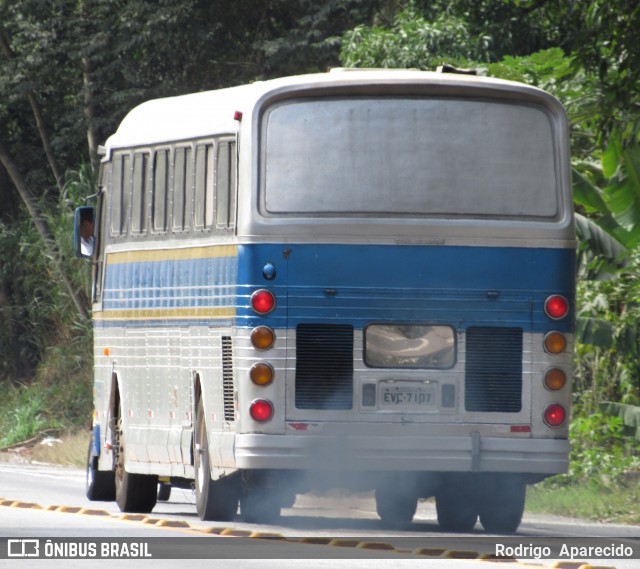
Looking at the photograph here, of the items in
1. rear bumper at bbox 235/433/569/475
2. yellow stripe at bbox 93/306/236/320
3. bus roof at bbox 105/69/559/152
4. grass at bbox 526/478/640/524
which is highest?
bus roof at bbox 105/69/559/152

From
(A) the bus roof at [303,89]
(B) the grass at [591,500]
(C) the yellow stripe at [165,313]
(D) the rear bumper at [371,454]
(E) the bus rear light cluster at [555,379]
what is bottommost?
(B) the grass at [591,500]

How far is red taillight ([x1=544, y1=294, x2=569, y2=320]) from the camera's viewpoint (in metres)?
13.4

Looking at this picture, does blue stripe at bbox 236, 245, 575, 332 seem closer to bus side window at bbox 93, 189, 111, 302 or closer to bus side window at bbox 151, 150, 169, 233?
bus side window at bbox 151, 150, 169, 233

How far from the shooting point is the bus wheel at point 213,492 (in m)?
14.0

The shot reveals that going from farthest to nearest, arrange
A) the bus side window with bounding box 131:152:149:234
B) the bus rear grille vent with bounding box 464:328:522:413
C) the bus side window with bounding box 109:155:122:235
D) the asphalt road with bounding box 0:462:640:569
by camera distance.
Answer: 1. the bus side window with bounding box 109:155:122:235
2. the bus side window with bounding box 131:152:149:234
3. the bus rear grille vent with bounding box 464:328:522:413
4. the asphalt road with bounding box 0:462:640:569

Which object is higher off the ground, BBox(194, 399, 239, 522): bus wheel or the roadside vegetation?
the roadside vegetation

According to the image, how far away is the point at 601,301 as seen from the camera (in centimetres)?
1931

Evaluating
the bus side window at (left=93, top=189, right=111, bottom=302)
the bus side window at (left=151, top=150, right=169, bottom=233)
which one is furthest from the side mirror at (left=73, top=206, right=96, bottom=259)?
the bus side window at (left=151, top=150, right=169, bottom=233)

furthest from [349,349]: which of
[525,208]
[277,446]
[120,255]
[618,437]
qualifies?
[618,437]

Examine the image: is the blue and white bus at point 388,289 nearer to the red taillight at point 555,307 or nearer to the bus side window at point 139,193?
the red taillight at point 555,307

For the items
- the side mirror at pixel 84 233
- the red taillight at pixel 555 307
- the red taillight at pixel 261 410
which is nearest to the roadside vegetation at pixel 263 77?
the red taillight at pixel 555 307

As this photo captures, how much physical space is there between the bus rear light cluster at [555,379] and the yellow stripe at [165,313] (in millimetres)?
2269

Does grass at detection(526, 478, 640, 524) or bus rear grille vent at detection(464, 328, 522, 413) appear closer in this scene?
bus rear grille vent at detection(464, 328, 522, 413)

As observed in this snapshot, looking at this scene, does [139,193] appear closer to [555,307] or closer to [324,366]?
[324,366]
